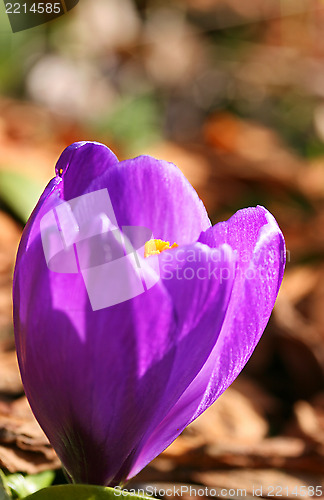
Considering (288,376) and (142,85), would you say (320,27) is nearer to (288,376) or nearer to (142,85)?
(142,85)

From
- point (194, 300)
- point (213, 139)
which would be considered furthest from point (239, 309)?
point (213, 139)

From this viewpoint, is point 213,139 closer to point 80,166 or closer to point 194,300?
point 80,166

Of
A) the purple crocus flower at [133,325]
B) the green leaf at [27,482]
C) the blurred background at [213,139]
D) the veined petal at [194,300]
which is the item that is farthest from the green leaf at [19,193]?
the veined petal at [194,300]

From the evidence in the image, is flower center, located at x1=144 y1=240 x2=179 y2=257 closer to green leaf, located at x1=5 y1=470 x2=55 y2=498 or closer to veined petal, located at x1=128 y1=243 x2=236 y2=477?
veined petal, located at x1=128 y1=243 x2=236 y2=477

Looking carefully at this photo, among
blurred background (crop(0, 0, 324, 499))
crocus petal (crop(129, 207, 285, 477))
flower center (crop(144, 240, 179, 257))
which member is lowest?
blurred background (crop(0, 0, 324, 499))

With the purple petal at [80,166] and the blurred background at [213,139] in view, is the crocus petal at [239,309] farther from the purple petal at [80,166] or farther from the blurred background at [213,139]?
the blurred background at [213,139]

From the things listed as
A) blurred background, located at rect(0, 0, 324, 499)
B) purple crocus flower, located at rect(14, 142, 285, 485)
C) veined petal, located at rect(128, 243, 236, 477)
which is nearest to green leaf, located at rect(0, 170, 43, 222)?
blurred background, located at rect(0, 0, 324, 499)
